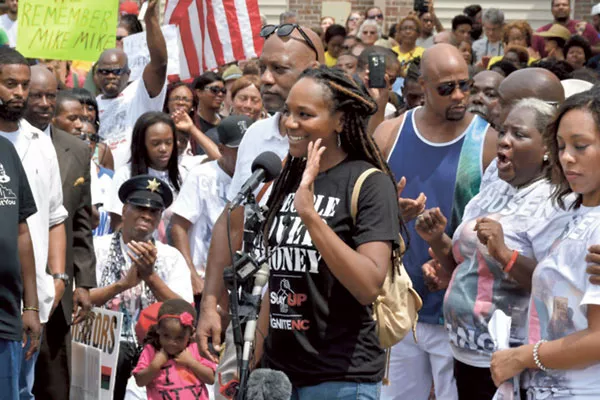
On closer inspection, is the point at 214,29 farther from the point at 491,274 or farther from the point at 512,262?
the point at 512,262

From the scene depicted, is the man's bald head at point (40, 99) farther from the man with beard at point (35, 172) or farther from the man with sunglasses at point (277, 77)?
the man with sunglasses at point (277, 77)

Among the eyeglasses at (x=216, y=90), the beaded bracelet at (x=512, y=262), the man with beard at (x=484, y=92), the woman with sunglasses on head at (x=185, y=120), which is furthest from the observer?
the eyeglasses at (x=216, y=90)

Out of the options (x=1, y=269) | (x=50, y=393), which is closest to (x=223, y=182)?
(x=50, y=393)

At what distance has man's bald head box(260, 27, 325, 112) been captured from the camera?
6.02m

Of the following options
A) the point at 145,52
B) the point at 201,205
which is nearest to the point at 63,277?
the point at 201,205

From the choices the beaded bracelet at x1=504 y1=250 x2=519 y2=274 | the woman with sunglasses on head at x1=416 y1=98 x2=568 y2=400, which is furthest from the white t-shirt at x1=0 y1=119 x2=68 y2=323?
the beaded bracelet at x1=504 y1=250 x2=519 y2=274

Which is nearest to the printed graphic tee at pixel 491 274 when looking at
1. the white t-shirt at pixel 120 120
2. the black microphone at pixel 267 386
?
the black microphone at pixel 267 386

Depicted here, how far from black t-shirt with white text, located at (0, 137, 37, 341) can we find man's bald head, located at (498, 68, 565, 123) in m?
2.56

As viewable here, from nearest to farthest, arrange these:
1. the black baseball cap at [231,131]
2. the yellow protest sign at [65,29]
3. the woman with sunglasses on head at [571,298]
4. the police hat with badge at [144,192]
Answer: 1. the woman with sunglasses on head at [571,298]
2. the police hat with badge at [144,192]
3. the black baseball cap at [231,131]
4. the yellow protest sign at [65,29]

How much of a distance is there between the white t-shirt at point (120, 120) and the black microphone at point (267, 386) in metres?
5.39

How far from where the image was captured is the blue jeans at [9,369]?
20.4ft

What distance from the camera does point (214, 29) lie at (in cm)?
1158

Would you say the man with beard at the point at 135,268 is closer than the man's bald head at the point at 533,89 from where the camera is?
No

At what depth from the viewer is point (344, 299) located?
15.3 ft
